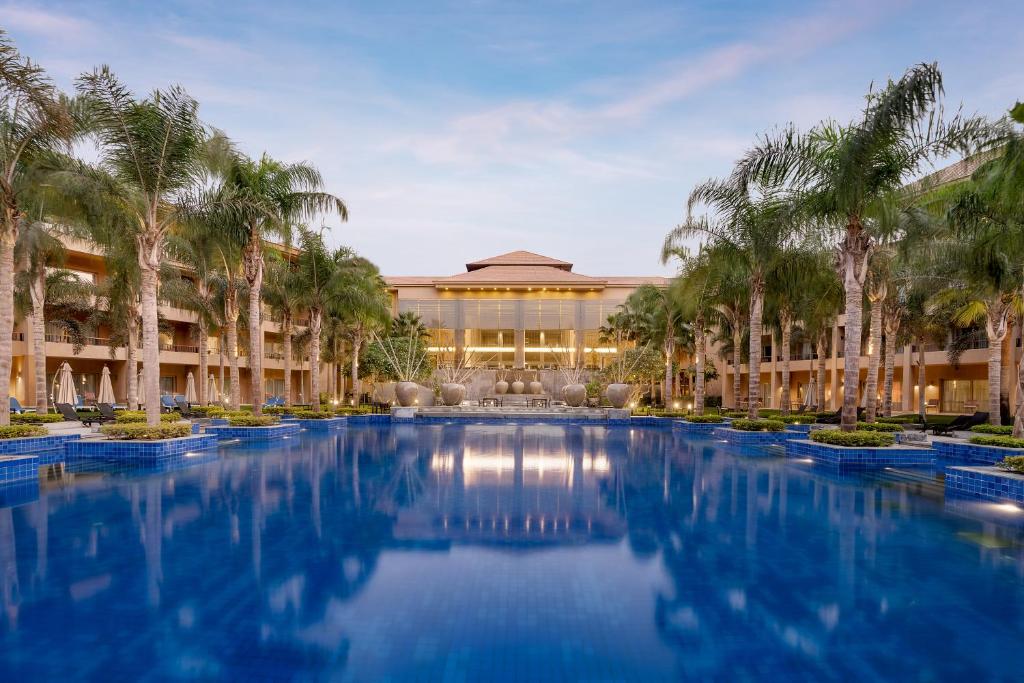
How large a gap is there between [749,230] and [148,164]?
15.8 metres

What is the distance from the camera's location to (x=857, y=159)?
12414 millimetres

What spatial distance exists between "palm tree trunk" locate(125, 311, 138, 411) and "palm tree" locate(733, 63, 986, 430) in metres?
19.9

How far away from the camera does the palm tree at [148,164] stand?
42.8 ft

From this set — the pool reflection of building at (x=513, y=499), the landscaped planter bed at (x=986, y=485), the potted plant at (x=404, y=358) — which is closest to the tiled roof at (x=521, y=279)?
the potted plant at (x=404, y=358)

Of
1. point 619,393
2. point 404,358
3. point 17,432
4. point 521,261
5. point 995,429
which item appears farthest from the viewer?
point 521,261

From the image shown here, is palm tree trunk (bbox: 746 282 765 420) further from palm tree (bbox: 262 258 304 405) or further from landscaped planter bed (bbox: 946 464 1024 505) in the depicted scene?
palm tree (bbox: 262 258 304 405)

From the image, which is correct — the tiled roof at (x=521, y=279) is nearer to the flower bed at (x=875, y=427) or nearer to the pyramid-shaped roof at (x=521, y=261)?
the pyramid-shaped roof at (x=521, y=261)

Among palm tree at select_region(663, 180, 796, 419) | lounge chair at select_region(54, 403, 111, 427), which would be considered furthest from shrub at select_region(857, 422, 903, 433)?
lounge chair at select_region(54, 403, 111, 427)

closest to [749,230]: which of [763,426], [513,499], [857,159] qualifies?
[857,159]

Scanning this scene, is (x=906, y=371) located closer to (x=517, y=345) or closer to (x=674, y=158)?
(x=674, y=158)

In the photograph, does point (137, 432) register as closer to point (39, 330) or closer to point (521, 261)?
point (39, 330)

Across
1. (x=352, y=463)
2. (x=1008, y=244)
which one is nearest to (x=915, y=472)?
(x=1008, y=244)

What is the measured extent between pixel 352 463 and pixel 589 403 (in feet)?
75.2

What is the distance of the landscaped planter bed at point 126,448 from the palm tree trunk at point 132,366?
764 centimetres
